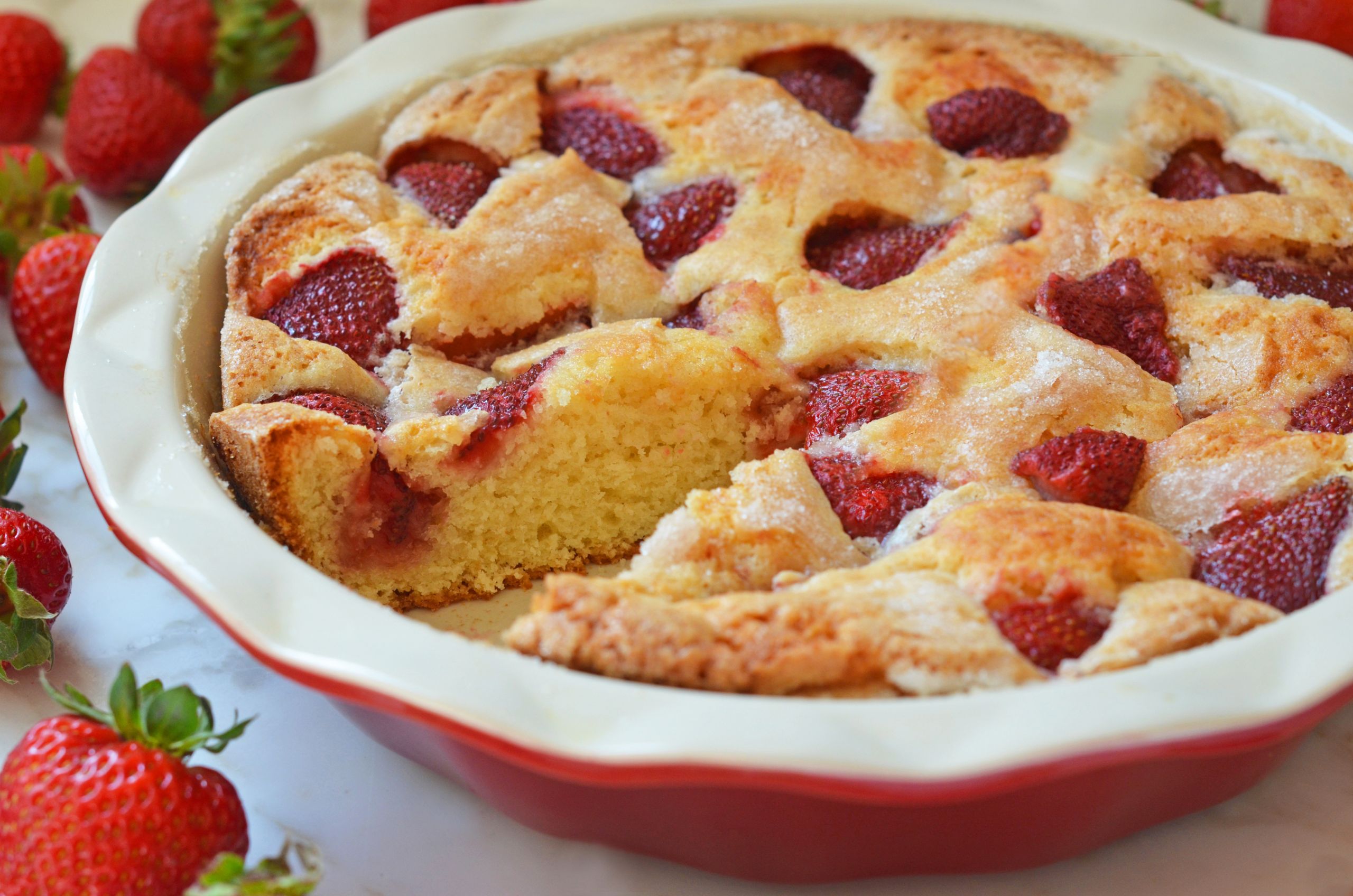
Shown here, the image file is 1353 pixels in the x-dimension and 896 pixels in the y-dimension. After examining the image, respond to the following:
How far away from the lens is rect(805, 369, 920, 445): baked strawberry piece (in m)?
2.22

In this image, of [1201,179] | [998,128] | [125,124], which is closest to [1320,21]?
[1201,179]

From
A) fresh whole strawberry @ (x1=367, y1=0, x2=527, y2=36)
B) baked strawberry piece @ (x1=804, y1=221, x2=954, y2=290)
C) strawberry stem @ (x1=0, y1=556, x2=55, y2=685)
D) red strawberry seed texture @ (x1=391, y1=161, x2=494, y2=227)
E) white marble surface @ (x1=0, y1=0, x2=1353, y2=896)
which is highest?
fresh whole strawberry @ (x1=367, y1=0, x2=527, y2=36)

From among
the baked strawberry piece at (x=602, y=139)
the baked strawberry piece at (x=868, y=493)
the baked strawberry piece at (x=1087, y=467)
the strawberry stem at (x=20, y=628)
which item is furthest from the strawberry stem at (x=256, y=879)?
the baked strawberry piece at (x=602, y=139)

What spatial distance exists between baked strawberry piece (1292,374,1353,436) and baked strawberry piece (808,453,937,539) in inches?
24.1

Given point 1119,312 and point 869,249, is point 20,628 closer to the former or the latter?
point 869,249

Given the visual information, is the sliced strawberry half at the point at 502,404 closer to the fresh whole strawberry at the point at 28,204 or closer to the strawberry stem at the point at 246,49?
the fresh whole strawberry at the point at 28,204

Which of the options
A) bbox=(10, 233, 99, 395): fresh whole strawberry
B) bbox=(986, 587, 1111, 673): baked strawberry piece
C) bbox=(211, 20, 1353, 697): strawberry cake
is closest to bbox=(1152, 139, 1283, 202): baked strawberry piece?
bbox=(211, 20, 1353, 697): strawberry cake

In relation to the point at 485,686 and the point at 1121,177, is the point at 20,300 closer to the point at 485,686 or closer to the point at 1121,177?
the point at 485,686

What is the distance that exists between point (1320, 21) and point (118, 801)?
A: 292cm

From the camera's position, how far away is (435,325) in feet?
7.67

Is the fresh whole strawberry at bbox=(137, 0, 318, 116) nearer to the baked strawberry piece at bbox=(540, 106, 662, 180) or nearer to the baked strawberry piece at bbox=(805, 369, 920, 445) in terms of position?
the baked strawberry piece at bbox=(540, 106, 662, 180)

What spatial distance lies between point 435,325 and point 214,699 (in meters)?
0.72

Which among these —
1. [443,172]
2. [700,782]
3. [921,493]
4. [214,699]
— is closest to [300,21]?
[443,172]

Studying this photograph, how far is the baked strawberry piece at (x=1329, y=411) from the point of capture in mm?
2121
